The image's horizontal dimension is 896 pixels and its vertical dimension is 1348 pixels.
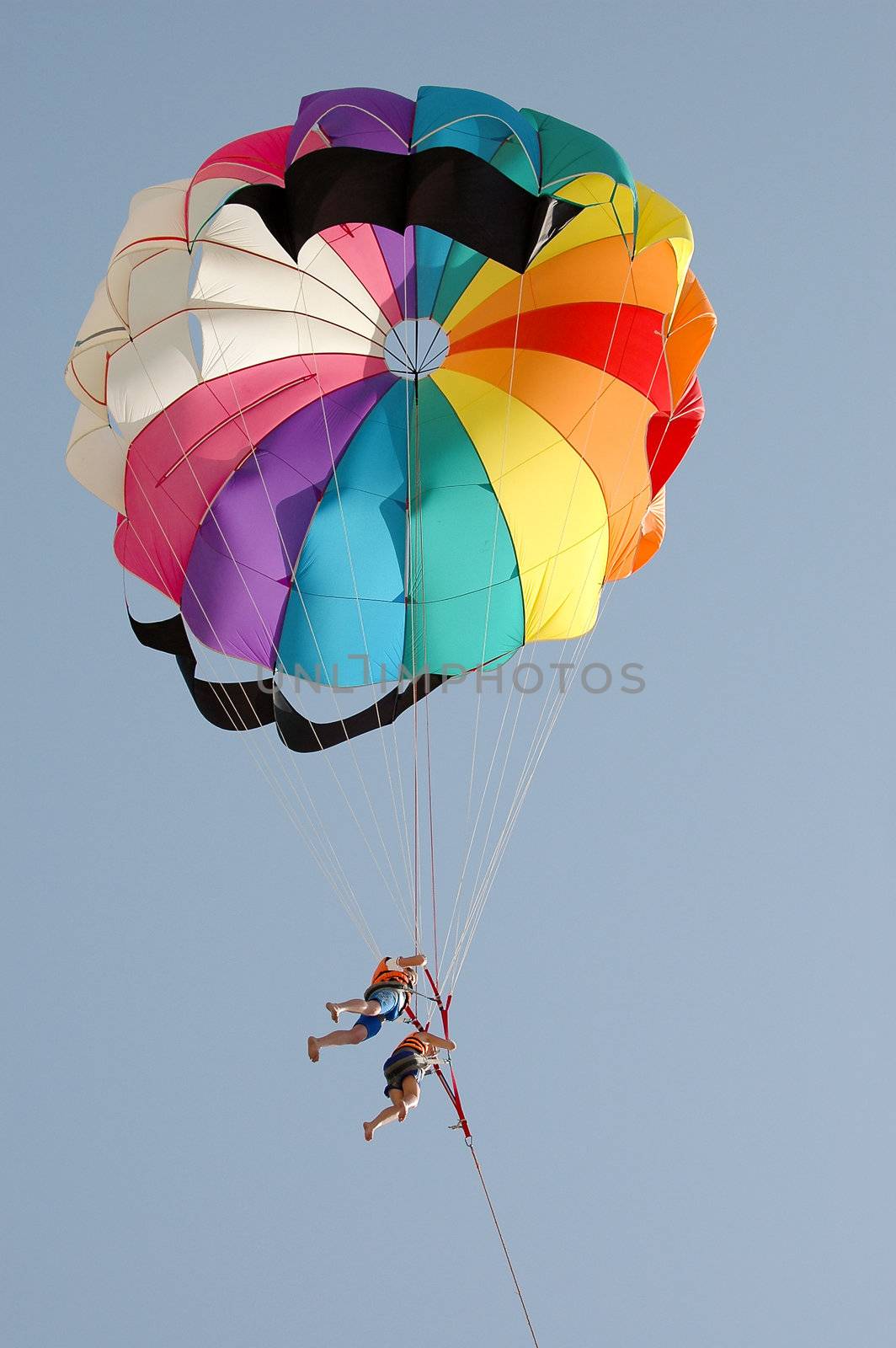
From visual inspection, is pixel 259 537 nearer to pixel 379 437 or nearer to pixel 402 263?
pixel 379 437

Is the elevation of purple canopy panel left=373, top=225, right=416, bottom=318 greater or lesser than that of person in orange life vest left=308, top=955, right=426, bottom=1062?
greater

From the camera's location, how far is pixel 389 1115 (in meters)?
6.27

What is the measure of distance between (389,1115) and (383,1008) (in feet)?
1.61

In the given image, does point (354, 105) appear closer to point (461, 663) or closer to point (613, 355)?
point (613, 355)

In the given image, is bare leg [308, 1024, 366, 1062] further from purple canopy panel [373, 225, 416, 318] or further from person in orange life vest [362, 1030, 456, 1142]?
purple canopy panel [373, 225, 416, 318]

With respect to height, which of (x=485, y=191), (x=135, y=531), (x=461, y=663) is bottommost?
(x=461, y=663)

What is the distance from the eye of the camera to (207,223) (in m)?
6.71

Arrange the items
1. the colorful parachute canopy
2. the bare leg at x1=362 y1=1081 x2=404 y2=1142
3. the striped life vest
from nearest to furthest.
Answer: the bare leg at x1=362 y1=1081 x2=404 y2=1142 < the striped life vest < the colorful parachute canopy

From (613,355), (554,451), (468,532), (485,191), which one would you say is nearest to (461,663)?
(468,532)

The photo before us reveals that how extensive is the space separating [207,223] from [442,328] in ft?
4.79

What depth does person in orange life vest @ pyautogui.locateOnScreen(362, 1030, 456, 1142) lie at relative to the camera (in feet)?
20.7

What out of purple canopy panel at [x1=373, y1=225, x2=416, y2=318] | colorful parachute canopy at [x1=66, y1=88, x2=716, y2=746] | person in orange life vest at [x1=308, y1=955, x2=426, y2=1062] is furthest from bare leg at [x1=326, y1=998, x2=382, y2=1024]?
purple canopy panel at [x1=373, y1=225, x2=416, y2=318]

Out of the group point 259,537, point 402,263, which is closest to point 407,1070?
point 259,537

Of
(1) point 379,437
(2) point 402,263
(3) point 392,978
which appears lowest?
(3) point 392,978
